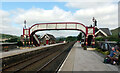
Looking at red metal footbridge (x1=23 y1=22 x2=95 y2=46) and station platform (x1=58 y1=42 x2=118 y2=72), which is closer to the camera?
station platform (x1=58 y1=42 x2=118 y2=72)

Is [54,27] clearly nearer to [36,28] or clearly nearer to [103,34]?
[36,28]

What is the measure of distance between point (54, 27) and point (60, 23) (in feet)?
6.41

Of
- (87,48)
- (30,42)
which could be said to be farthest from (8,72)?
(30,42)

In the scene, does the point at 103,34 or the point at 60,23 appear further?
the point at 103,34

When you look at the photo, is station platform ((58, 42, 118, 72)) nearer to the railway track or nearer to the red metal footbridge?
the railway track

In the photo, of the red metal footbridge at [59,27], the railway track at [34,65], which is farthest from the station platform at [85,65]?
the red metal footbridge at [59,27]

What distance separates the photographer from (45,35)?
5403cm

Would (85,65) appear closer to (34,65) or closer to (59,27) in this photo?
(34,65)

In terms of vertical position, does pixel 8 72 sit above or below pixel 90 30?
below

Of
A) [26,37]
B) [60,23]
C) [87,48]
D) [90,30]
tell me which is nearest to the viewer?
[87,48]

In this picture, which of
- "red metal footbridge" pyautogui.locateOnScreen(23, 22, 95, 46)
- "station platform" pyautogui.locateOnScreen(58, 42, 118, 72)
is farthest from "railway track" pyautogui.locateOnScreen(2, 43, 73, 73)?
"red metal footbridge" pyautogui.locateOnScreen(23, 22, 95, 46)

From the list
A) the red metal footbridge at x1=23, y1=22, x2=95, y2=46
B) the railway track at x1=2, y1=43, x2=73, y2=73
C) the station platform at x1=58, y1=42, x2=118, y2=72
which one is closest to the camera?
the station platform at x1=58, y1=42, x2=118, y2=72

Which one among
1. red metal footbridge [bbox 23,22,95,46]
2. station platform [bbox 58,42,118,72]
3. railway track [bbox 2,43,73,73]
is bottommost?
railway track [bbox 2,43,73,73]

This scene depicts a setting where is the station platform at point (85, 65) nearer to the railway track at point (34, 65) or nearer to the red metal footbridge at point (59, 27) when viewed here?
the railway track at point (34, 65)
